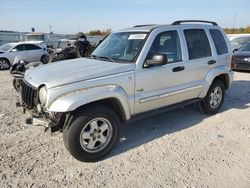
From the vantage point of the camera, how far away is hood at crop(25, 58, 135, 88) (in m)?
3.62

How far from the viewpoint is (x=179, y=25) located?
4.95 m

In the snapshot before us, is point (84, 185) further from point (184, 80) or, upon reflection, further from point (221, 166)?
point (184, 80)

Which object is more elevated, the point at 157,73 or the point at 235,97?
the point at 157,73

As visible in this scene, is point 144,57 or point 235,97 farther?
point 235,97

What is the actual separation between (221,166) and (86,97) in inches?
83.6

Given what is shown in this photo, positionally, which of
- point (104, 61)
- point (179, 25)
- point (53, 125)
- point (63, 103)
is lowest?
point (53, 125)

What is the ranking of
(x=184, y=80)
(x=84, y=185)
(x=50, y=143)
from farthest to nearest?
(x=184, y=80) → (x=50, y=143) → (x=84, y=185)

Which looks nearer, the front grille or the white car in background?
the front grille

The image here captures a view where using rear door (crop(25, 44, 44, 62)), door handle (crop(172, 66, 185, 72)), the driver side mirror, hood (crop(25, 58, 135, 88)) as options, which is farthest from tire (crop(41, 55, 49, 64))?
the driver side mirror

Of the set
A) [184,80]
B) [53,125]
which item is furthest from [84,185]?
[184,80]

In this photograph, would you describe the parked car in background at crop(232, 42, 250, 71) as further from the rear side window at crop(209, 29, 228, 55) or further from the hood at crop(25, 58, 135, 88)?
the hood at crop(25, 58, 135, 88)

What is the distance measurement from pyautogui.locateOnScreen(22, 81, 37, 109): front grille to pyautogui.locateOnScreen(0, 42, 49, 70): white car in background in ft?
32.0

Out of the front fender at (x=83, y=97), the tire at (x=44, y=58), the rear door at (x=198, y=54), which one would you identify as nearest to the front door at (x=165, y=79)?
the rear door at (x=198, y=54)

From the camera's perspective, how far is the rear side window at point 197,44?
498 centimetres
